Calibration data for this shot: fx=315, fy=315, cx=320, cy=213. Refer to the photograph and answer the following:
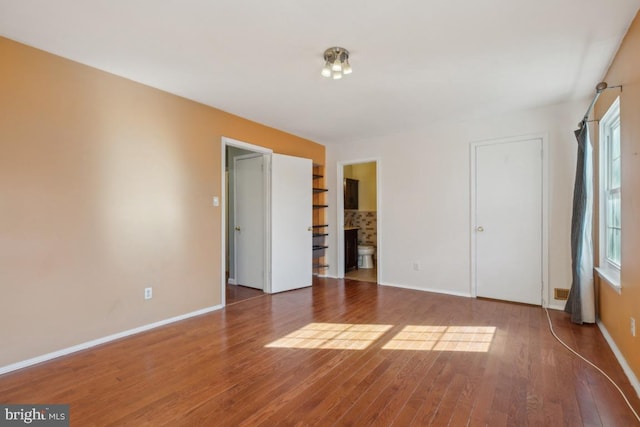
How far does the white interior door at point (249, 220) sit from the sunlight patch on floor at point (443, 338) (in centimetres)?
238

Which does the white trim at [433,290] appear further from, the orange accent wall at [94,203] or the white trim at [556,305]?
the orange accent wall at [94,203]

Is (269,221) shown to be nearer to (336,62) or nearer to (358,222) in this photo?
(336,62)

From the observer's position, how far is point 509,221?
3.94m

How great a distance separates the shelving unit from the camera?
5647mm

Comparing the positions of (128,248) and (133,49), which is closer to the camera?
(133,49)

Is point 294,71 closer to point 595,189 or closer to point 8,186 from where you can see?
point 8,186

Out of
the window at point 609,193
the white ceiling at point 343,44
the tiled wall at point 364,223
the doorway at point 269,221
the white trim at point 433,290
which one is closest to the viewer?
the white ceiling at point 343,44

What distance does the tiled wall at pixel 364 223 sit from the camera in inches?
263

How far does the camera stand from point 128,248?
2.94m

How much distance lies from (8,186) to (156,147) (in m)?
1.19

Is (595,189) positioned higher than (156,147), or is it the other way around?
(156,147)

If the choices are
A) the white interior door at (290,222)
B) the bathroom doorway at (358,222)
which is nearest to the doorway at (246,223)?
the white interior door at (290,222)

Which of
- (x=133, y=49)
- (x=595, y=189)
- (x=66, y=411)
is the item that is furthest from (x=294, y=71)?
(x=595, y=189)

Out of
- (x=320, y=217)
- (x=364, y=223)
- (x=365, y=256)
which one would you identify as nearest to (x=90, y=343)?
(x=320, y=217)
